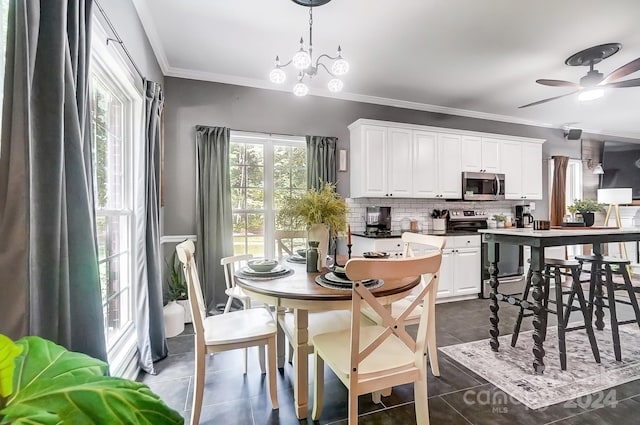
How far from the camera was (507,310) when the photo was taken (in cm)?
357

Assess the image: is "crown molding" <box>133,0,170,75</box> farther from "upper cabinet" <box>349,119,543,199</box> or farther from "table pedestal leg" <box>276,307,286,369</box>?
"table pedestal leg" <box>276,307,286,369</box>

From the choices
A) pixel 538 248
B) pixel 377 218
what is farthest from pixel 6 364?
pixel 377 218

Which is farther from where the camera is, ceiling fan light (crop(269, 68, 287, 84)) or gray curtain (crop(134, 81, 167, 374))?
gray curtain (crop(134, 81, 167, 374))

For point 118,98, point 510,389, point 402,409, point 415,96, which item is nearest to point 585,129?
point 415,96

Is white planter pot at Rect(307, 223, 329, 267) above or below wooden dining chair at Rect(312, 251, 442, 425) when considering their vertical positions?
above

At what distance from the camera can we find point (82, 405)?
0.44 meters

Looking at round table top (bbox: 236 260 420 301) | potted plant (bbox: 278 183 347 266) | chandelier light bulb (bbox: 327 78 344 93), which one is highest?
chandelier light bulb (bbox: 327 78 344 93)

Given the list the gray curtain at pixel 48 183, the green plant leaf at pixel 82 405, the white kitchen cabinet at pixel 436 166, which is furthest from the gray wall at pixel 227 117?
the green plant leaf at pixel 82 405

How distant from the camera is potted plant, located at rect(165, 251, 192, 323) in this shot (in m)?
3.11

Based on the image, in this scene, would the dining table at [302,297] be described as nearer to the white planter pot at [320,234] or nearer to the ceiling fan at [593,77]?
the white planter pot at [320,234]

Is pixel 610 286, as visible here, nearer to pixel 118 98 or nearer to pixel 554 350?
pixel 554 350

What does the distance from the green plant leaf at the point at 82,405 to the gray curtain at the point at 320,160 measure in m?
3.33

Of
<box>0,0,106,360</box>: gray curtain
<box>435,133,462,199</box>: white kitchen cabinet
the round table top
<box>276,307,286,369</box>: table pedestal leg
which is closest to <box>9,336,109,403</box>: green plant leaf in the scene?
<box>0,0,106,360</box>: gray curtain

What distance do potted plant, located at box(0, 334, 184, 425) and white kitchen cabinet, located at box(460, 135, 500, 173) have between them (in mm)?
4617
